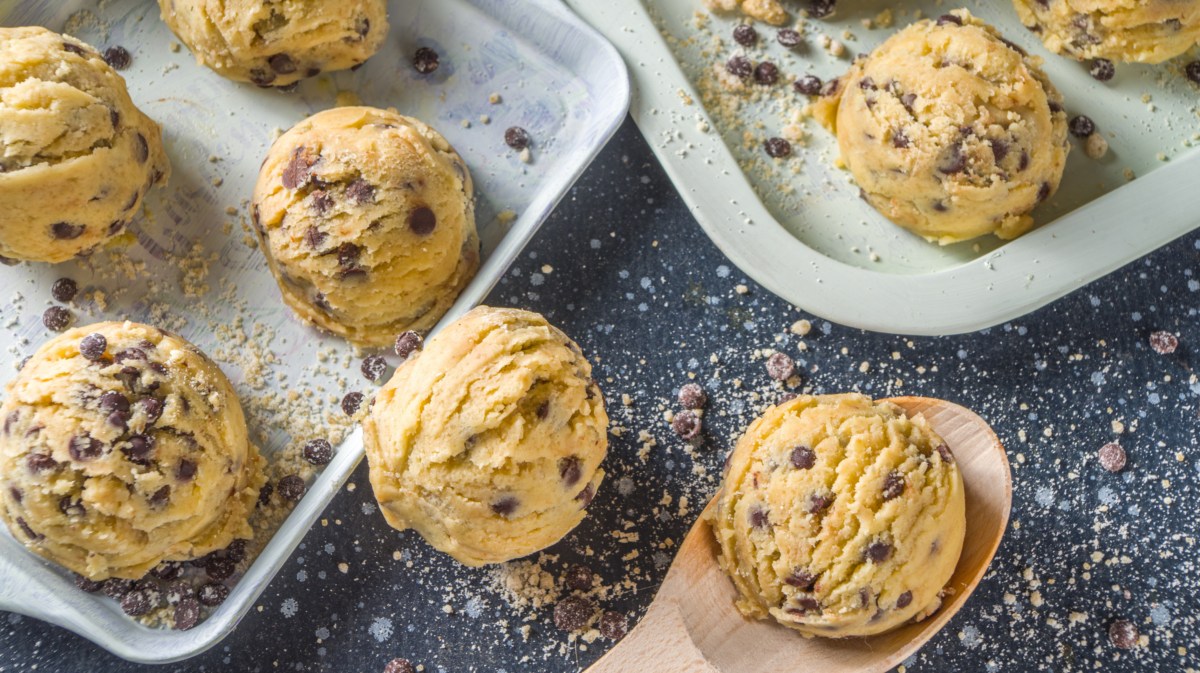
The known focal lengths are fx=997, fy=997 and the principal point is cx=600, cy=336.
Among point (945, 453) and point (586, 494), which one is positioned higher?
point (945, 453)

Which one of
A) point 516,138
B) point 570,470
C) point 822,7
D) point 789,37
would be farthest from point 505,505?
point 822,7

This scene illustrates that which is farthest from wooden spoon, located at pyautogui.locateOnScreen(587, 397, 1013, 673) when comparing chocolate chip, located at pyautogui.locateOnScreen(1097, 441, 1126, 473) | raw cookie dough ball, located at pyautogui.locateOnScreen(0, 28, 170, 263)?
raw cookie dough ball, located at pyautogui.locateOnScreen(0, 28, 170, 263)

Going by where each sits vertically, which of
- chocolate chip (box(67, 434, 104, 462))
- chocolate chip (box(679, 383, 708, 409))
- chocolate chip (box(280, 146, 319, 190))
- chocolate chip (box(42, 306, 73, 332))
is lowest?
chocolate chip (box(42, 306, 73, 332))

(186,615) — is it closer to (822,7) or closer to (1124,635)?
(822,7)

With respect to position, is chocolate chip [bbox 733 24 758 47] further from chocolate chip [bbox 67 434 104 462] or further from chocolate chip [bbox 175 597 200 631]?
chocolate chip [bbox 175 597 200 631]

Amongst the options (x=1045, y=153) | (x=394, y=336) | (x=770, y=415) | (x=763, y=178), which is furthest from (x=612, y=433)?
(x=1045, y=153)

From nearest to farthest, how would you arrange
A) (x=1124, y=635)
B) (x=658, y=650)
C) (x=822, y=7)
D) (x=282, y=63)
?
(x=658, y=650) < (x=282, y=63) < (x=1124, y=635) < (x=822, y=7)
